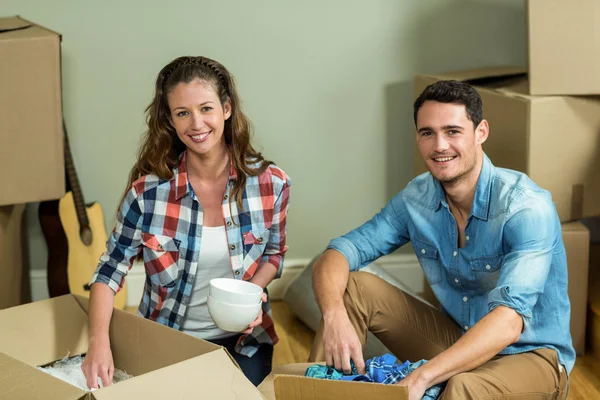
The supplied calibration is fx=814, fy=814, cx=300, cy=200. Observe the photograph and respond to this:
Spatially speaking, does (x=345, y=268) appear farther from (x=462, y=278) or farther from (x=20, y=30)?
(x=20, y=30)

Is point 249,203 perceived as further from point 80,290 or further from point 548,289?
point 80,290

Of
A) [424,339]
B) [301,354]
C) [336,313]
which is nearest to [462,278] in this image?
[424,339]

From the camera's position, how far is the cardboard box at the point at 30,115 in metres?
2.25

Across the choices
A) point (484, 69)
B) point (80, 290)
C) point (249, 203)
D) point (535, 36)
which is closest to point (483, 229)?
point (249, 203)

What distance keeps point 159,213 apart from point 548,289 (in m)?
0.88

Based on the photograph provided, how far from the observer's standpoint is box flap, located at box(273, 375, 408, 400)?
133 centimetres

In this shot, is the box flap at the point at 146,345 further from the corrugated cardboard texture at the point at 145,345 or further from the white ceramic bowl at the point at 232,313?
the white ceramic bowl at the point at 232,313

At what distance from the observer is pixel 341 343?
1.65 meters

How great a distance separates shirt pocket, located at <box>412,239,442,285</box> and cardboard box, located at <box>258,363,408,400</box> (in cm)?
61

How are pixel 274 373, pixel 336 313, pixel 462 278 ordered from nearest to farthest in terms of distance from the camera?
pixel 274 373
pixel 336 313
pixel 462 278

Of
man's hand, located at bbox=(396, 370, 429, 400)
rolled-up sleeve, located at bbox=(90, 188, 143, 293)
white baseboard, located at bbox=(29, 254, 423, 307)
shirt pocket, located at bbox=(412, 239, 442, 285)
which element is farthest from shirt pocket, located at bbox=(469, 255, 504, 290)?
white baseboard, located at bbox=(29, 254, 423, 307)

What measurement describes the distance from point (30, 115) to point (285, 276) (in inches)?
43.3

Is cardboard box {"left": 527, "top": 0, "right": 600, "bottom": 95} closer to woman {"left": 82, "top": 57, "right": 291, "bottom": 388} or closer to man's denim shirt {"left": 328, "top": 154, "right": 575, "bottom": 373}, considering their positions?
man's denim shirt {"left": 328, "top": 154, "right": 575, "bottom": 373}

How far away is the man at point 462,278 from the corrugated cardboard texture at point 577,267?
1.86 ft
